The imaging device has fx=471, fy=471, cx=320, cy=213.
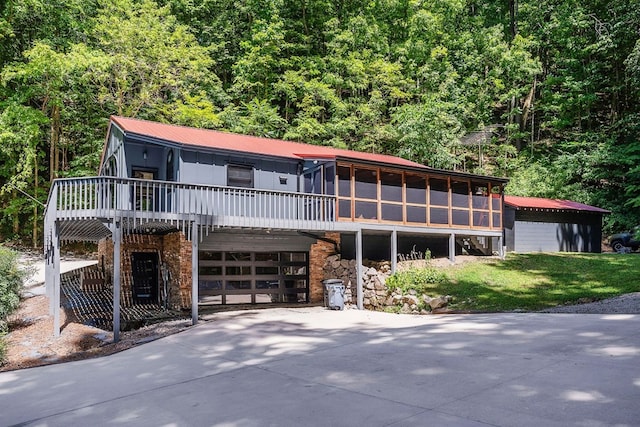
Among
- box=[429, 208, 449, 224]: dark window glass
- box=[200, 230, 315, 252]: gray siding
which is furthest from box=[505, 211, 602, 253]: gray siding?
box=[200, 230, 315, 252]: gray siding

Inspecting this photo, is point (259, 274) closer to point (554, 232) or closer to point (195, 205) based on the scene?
point (195, 205)

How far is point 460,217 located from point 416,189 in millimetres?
2386

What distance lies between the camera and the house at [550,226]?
21828mm

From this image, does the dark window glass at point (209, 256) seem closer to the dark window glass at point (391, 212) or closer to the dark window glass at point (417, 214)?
the dark window glass at point (391, 212)

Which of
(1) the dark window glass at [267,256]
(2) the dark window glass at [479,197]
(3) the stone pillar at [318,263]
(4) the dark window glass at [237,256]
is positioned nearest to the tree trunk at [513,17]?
(2) the dark window glass at [479,197]

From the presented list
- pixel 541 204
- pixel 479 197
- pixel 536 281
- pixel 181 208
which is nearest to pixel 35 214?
pixel 181 208

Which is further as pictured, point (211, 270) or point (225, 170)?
point (211, 270)

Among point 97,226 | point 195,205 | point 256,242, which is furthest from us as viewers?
point 256,242

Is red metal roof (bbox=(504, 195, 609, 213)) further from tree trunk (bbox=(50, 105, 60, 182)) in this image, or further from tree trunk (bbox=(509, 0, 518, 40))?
tree trunk (bbox=(50, 105, 60, 182))

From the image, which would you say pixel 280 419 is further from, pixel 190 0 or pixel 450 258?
pixel 190 0

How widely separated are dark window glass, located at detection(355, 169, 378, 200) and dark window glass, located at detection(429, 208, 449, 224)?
8.65 ft

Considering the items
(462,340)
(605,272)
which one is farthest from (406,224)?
(462,340)

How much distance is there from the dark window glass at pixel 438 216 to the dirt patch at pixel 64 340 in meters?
9.93

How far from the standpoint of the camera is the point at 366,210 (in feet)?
55.0
